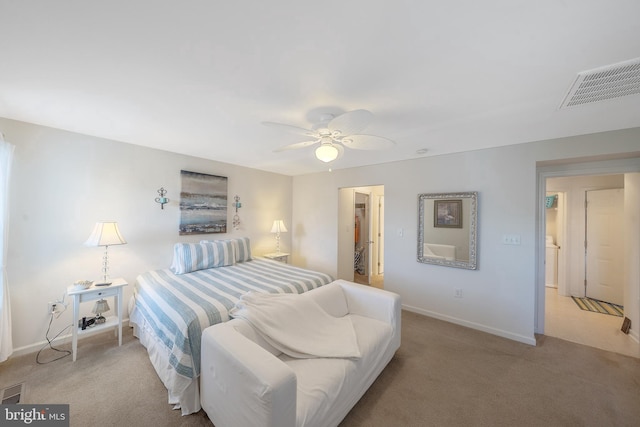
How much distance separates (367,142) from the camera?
2059 mm

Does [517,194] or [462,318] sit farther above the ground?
[517,194]

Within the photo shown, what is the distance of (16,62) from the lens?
1.36 metres

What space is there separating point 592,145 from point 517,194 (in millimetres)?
745

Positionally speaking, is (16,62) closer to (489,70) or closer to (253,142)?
(253,142)

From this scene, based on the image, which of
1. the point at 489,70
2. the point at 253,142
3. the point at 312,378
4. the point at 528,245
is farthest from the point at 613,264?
the point at 253,142

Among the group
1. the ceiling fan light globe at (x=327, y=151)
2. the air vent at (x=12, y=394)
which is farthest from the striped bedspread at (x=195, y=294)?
the ceiling fan light globe at (x=327, y=151)

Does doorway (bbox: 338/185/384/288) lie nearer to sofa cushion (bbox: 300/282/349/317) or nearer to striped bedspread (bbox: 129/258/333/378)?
striped bedspread (bbox: 129/258/333/378)

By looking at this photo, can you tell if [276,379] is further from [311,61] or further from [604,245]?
[604,245]

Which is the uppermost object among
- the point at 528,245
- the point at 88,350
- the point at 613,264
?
the point at 528,245

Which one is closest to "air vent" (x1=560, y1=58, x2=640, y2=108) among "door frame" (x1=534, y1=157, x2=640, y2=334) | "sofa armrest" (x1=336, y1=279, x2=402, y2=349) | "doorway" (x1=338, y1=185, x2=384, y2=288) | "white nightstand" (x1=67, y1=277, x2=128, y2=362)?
"door frame" (x1=534, y1=157, x2=640, y2=334)

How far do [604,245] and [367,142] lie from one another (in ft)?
14.9

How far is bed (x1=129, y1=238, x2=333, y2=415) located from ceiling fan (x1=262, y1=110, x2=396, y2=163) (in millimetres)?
1426

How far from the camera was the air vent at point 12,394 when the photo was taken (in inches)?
65.4
